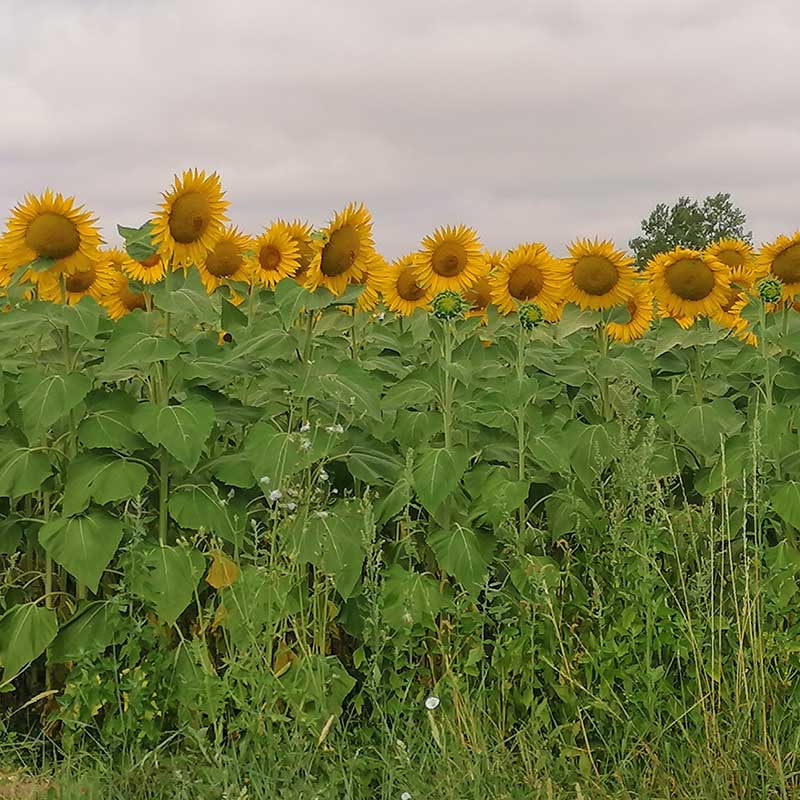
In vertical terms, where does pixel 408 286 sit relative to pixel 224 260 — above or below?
below

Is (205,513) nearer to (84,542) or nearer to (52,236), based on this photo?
(84,542)

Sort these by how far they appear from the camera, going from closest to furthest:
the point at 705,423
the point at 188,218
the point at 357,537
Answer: the point at 357,537 < the point at 188,218 < the point at 705,423

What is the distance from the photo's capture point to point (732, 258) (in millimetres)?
6719

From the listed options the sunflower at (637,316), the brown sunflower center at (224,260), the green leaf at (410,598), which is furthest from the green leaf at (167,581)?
the sunflower at (637,316)

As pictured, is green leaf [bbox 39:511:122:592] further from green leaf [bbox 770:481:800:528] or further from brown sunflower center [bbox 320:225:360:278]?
green leaf [bbox 770:481:800:528]

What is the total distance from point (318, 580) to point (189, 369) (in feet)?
3.27

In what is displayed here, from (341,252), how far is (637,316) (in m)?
1.94

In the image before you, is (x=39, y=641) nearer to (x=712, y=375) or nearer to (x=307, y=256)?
(x=307, y=256)

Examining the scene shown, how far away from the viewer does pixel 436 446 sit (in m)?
4.91

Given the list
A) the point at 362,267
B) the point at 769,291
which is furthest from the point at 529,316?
the point at 769,291

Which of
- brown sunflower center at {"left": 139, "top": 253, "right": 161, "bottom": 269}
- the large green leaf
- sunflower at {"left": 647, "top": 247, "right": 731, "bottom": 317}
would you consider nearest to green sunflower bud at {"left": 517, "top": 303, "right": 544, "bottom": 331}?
the large green leaf

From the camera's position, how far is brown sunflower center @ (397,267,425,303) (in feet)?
20.9

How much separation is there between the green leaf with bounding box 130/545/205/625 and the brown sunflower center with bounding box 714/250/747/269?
12.4ft

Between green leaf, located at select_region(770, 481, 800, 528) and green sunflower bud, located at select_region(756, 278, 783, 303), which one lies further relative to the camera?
green sunflower bud, located at select_region(756, 278, 783, 303)
